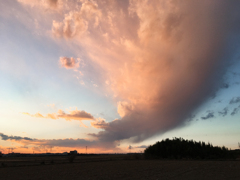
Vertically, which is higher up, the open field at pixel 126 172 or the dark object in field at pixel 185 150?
the dark object in field at pixel 185 150

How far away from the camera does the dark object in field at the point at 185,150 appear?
69938 mm

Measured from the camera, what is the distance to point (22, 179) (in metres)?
24.8

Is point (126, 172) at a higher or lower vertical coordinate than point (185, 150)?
lower

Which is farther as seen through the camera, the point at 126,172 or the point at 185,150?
the point at 185,150

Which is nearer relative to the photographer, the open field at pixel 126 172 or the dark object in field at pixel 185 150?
the open field at pixel 126 172

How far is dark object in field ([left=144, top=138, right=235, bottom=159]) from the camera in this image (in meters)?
69.9

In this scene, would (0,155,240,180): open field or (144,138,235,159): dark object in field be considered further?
(144,138,235,159): dark object in field

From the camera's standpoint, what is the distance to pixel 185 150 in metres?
72.3

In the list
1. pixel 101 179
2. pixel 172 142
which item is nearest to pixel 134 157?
pixel 172 142

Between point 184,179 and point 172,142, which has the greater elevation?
point 172,142

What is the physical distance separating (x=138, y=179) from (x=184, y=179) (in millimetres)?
5157

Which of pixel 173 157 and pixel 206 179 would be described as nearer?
pixel 206 179

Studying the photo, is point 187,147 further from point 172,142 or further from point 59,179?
point 59,179

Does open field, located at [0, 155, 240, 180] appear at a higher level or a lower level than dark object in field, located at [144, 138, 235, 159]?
lower
